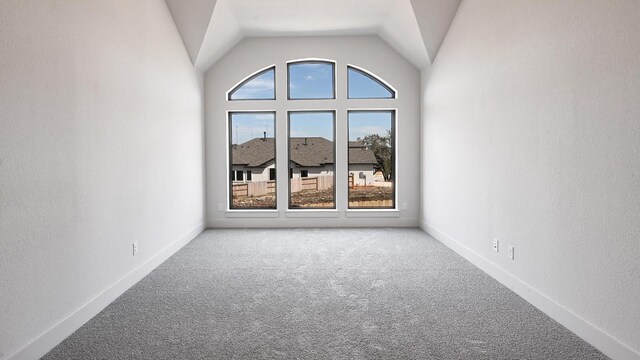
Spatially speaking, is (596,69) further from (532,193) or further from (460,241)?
(460,241)

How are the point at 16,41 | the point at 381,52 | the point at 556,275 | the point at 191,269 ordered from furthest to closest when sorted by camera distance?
the point at 381,52
the point at 191,269
the point at 556,275
the point at 16,41

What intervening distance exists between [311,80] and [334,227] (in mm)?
2411

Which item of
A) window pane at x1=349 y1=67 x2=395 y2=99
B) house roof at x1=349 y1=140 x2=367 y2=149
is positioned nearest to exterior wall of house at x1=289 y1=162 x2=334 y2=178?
house roof at x1=349 y1=140 x2=367 y2=149

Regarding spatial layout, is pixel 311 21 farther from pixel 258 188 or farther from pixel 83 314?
pixel 83 314

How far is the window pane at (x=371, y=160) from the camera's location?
20.4 feet

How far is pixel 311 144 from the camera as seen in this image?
628cm

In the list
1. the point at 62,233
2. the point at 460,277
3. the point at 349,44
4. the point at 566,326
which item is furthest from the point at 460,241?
the point at 62,233

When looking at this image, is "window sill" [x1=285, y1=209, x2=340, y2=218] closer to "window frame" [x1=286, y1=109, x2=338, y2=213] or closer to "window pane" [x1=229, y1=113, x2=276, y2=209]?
"window frame" [x1=286, y1=109, x2=338, y2=213]

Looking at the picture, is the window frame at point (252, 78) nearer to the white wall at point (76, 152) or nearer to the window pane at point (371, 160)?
the window pane at point (371, 160)

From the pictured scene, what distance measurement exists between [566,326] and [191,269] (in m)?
3.21

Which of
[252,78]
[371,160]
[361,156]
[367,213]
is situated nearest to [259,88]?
[252,78]

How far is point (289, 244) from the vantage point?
4918 millimetres

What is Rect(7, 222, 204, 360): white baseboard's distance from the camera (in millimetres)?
2123

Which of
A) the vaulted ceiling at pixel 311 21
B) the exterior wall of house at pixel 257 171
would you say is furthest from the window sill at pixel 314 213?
the vaulted ceiling at pixel 311 21
